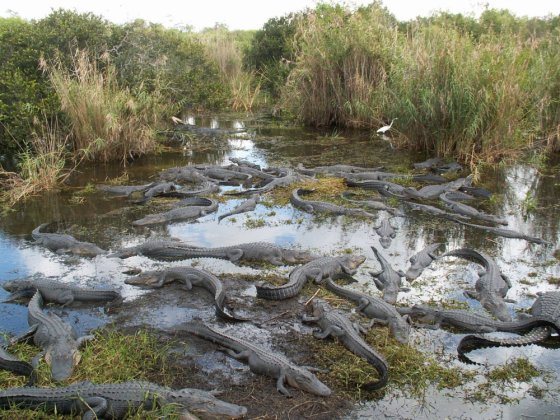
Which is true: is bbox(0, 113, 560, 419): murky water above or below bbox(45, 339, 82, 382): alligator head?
above

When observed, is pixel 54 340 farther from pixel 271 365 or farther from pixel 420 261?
pixel 420 261

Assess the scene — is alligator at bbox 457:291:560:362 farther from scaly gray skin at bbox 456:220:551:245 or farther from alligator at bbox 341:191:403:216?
alligator at bbox 341:191:403:216

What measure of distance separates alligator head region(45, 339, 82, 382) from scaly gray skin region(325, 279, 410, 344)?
2.52 metres

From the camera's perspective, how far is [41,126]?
9773 mm

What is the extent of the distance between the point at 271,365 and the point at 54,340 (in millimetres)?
1800

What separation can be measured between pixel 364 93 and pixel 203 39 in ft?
36.5

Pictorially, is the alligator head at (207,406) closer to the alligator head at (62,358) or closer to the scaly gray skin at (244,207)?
the alligator head at (62,358)

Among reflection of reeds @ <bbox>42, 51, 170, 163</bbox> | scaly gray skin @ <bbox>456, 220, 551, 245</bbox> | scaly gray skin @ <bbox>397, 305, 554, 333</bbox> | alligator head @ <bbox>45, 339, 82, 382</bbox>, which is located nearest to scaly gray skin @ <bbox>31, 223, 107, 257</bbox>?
alligator head @ <bbox>45, 339, 82, 382</bbox>

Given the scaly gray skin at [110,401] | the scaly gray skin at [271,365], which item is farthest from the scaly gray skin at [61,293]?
the scaly gray skin at [110,401]

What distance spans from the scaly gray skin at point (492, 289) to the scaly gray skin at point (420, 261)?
539mm

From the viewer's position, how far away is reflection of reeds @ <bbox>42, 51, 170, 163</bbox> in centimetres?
1009

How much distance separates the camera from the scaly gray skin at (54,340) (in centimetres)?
402

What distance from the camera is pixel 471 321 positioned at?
459cm

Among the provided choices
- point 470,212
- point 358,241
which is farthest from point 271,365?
point 470,212
